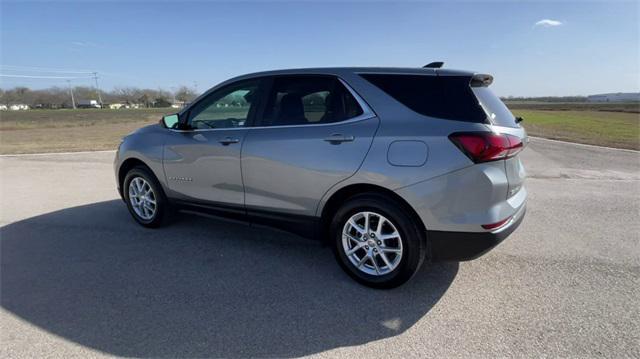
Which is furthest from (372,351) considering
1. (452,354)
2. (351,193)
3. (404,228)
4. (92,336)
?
(92,336)

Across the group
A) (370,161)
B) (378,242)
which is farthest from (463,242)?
(370,161)

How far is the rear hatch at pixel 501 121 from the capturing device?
2756 mm

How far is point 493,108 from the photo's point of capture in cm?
289

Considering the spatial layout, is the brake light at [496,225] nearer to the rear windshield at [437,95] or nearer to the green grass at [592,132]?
the rear windshield at [437,95]

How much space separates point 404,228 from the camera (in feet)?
9.32

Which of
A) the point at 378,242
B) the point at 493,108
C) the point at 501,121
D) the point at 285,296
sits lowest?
the point at 285,296

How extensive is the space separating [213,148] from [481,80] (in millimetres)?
2590

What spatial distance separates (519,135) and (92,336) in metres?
3.46

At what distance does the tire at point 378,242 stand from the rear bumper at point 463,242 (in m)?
0.10

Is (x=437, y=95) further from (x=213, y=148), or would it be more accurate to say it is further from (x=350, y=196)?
(x=213, y=148)

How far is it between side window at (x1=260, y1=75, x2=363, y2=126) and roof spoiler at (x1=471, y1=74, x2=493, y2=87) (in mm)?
915

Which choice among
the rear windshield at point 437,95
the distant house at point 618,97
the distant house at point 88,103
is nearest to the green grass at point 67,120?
the rear windshield at point 437,95

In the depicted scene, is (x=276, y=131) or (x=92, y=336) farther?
(x=276, y=131)

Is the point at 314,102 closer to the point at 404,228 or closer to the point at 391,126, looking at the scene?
the point at 391,126
